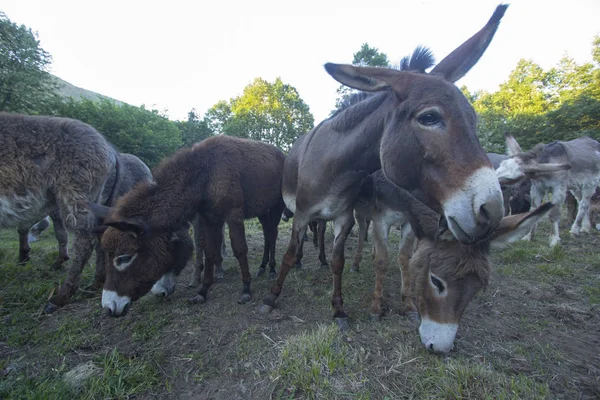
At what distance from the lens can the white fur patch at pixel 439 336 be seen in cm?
219

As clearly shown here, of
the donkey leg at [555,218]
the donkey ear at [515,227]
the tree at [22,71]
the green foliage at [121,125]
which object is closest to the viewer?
the donkey ear at [515,227]

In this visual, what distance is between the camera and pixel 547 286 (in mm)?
4004

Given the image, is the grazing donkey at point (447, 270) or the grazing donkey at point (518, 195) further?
the grazing donkey at point (518, 195)

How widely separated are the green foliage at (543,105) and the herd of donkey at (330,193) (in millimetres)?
6375

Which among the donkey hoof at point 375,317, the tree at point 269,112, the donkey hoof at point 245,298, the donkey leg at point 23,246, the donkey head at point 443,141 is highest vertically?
the tree at point 269,112

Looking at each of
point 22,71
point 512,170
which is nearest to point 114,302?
point 512,170

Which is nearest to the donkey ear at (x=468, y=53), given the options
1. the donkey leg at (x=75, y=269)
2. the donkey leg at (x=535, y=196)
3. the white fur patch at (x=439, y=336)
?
the white fur patch at (x=439, y=336)

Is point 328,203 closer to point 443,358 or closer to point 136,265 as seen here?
point 443,358

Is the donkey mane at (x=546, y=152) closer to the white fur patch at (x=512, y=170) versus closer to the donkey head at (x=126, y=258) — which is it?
the white fur patch at (x=512, y=170)

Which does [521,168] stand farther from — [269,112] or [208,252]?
[269,112]

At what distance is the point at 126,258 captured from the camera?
301cm

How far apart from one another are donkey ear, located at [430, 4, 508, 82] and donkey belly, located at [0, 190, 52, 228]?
4867 mm

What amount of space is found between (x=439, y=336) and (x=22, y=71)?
16178 mm

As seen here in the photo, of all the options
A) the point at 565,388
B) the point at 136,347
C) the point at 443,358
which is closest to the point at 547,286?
the point at 565,388
